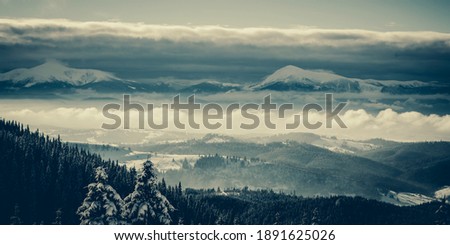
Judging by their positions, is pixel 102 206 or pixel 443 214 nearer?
pixel 102 206

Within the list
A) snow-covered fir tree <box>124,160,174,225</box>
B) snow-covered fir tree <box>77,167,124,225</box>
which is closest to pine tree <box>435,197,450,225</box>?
snow-covered fir tree <box>124,160,174,225</box>

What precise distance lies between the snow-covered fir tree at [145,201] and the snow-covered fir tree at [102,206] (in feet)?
10.9

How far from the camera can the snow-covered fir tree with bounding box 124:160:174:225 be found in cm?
12912

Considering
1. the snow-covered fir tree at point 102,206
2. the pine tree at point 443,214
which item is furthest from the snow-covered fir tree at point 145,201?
the pine tree at point 443,214

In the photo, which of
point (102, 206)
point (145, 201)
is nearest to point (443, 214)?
point (145, 201)

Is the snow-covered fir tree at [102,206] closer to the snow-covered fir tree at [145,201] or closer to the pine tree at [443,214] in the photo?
the snow-covered fir tree at [145,201]

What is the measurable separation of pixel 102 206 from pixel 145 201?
8865mm

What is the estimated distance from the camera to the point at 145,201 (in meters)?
130

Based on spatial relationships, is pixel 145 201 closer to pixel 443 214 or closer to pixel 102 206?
pixel 102 206
